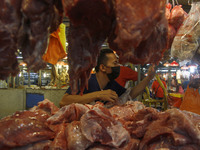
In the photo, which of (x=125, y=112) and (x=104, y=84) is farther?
(x=104, y=84)

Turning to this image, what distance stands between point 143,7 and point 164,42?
12.4 inches

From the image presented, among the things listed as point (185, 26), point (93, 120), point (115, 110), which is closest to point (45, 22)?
point (93, 120)

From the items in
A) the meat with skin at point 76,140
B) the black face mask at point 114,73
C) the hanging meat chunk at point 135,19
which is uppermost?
the hanging meat chunk at point 135,19

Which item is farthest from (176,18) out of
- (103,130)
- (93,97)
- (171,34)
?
(93,97)

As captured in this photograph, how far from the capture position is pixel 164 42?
1.05 m

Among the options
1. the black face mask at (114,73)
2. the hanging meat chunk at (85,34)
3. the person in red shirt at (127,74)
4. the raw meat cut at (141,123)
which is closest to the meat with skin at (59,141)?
the hanging meat chunk at (85,34)

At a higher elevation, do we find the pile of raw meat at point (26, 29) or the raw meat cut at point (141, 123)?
the pile of raw meat at point (26, 29)

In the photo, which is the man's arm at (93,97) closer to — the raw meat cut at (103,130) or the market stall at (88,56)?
the market stall at (88,56)

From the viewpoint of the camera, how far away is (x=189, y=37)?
2.31 meters

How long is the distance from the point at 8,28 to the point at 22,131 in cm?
74

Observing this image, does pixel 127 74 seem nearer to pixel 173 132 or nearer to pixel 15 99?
pixel 173 132

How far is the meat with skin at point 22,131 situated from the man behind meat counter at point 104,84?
142 centimetres

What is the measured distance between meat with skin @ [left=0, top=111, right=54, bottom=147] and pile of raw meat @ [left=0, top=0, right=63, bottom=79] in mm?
468

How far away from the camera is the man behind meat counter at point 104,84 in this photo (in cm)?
278
